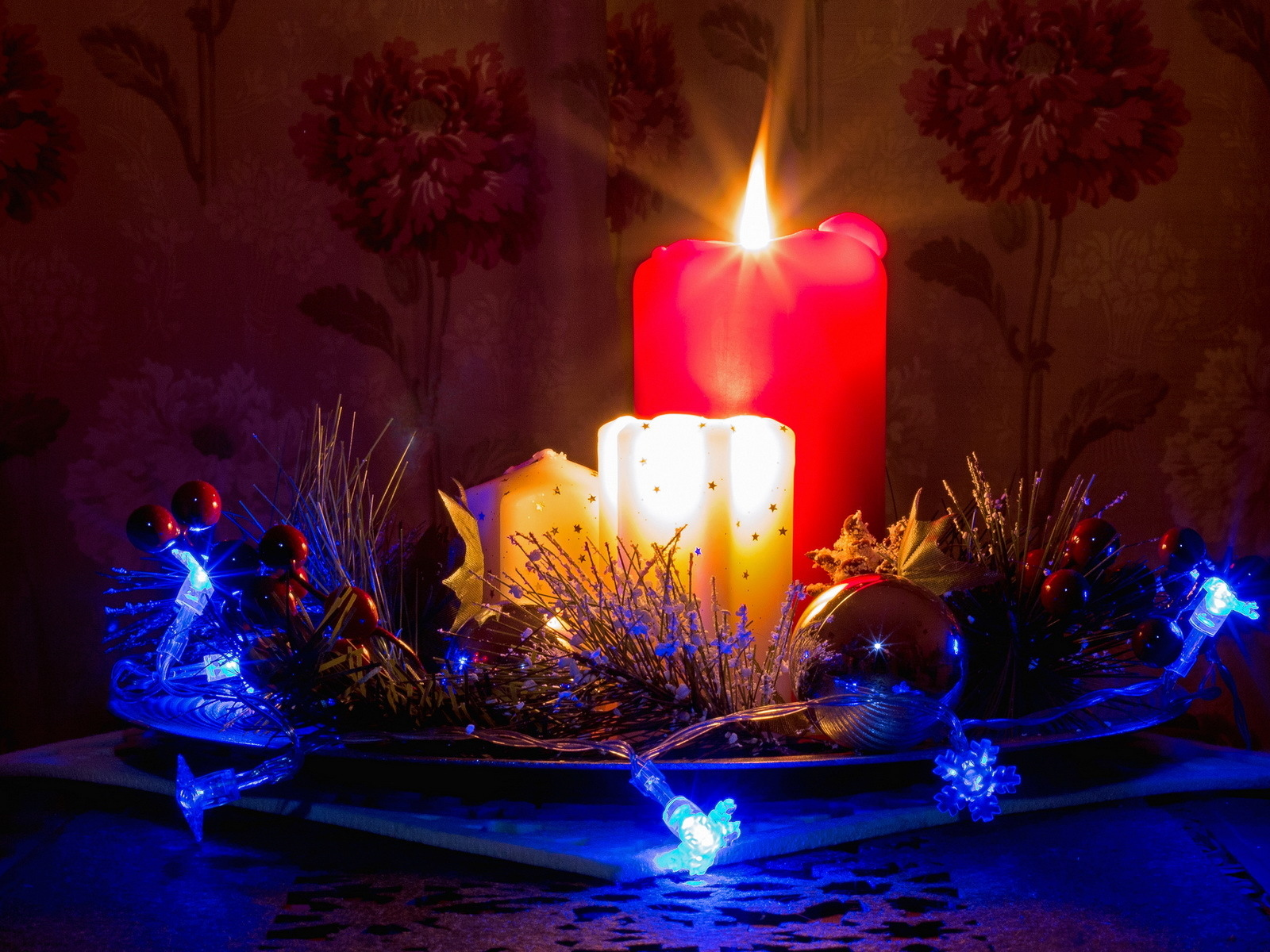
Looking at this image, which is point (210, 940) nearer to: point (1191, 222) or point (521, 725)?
point (521, 725)

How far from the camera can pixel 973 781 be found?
437 millimetres

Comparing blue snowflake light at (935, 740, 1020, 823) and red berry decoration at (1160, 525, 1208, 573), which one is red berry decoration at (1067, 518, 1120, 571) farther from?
blue snowflake light at (935, 740, 1020, 823)

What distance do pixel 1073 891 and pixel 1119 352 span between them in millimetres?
634

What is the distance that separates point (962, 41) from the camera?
94 centimetres

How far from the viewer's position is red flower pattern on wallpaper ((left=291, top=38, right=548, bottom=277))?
3.23 ft

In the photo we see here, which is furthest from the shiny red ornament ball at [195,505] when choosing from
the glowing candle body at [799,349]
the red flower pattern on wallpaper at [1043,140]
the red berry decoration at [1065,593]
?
the red flower pattern on wallpaper at [1043,140]

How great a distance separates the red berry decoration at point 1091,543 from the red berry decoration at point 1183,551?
0.08 feet

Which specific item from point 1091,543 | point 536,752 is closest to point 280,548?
point 536,752

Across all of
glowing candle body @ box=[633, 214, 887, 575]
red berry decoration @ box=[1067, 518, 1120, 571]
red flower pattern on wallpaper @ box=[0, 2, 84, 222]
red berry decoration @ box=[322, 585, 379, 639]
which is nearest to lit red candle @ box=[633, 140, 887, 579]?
glowing candle body @ box=[633, 214, 887, 575]

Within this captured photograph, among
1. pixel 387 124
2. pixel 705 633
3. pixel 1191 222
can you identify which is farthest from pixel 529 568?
pixel 1191 222

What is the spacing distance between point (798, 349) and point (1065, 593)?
0.64ft

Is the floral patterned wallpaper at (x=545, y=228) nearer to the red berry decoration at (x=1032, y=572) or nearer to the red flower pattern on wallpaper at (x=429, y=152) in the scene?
the red flower pattern on wallpaper at (x=429, y=152)

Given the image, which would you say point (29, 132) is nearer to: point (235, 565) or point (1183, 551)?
point (235, 565)

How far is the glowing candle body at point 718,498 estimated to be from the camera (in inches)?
22.5
